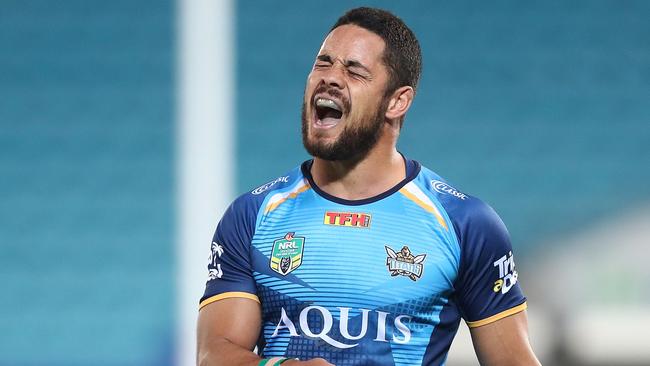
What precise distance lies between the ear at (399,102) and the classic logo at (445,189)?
214mm

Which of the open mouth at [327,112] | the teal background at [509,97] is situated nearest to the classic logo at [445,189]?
the open mouth at [327,112]

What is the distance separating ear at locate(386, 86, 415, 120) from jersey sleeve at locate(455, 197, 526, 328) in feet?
1.08

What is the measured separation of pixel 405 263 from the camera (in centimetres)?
317

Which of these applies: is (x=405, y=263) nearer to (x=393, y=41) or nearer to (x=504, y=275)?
(x=504, y=275)

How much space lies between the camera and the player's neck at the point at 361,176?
10.8ft

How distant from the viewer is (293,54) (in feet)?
29.5

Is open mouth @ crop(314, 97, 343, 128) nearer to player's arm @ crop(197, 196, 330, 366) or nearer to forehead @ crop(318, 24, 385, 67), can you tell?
forehead @ crop(318, 24, 385, 67)

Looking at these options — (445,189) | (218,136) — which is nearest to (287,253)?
(445,189)

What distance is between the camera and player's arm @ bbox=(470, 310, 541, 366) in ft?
10.4

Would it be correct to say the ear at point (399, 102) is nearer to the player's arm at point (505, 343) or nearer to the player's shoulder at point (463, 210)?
the player's shoulder at point (463, 210)

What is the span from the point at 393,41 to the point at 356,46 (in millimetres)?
117

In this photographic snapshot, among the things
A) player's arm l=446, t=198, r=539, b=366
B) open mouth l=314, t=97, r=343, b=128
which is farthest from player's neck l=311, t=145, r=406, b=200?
player's arm l=446, t=198, r=539, b=366

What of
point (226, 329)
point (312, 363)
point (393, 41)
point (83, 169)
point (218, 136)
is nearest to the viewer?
point (312, 363)

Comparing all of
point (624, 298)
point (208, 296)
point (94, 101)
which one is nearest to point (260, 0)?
point (94, 101)
